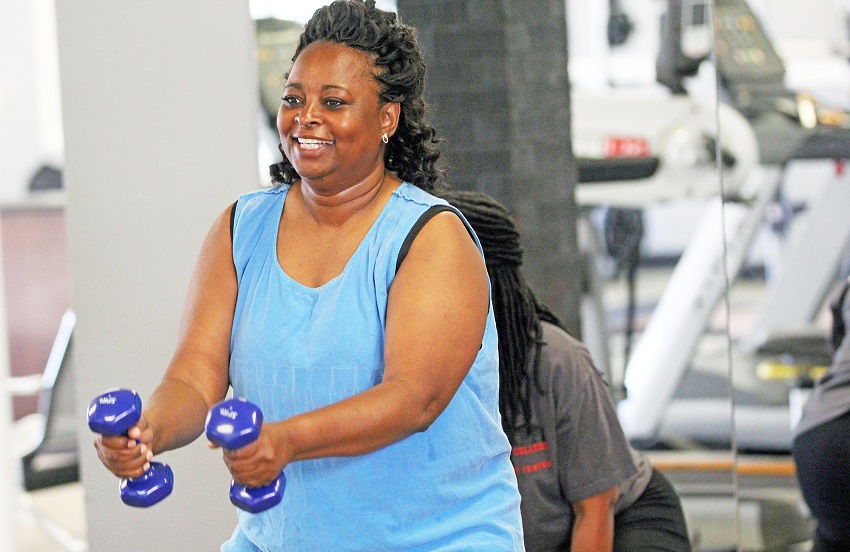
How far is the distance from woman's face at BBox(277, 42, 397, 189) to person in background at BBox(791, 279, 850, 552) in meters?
1.67

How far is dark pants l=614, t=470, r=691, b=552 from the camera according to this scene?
6.48 feet

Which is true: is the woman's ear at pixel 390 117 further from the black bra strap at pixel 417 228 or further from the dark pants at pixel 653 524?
the dark pants at pixel 653 524

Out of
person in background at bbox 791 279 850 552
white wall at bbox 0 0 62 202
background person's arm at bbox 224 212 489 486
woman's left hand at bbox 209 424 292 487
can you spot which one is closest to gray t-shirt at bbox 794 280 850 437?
person in background at bbox 791 279 850 552

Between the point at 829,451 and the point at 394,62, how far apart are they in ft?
5.50

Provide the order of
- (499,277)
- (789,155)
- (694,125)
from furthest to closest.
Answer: (789,155) → (694,125) → (499,277)

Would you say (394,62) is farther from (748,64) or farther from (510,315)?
(748,64)

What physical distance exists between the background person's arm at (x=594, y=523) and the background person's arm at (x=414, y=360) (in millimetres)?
746

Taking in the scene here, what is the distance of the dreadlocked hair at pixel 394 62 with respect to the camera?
52.4 inches

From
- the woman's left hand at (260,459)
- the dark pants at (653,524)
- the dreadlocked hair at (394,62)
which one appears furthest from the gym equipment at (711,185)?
the woman's left hand at (260,459)

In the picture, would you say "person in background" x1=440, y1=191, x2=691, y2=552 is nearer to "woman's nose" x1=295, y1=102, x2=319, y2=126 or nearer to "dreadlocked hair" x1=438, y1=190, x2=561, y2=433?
"dreadlocked hair" x1=438, y1=190, x2=561, y2=433

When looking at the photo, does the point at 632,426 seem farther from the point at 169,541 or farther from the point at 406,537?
the point at 406,537

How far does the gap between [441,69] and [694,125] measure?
1685 mm

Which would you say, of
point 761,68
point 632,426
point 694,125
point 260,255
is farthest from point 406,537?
point 761,68

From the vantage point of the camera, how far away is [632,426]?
423 cm
